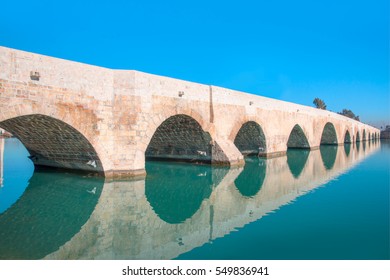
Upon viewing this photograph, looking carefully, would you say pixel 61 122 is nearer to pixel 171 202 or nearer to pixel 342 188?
pixel 171 202

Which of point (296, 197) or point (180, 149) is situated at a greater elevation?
point (180, 149)

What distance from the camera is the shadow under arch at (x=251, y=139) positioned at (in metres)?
18.7

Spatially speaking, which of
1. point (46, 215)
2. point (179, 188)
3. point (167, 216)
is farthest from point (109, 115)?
point (167, 216)

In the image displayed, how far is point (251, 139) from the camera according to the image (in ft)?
64.6

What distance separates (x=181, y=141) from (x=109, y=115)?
579 cm

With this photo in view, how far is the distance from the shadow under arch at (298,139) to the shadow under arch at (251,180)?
10883 millimetres

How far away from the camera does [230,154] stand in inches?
581

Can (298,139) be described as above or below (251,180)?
above

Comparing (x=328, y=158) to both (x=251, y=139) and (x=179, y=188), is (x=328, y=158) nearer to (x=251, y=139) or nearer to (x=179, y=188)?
(x=251, y=139)

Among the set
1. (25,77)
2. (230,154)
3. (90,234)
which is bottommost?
(90,234)

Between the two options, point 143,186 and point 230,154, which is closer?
point 143,186

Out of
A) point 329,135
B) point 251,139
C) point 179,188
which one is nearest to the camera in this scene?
point 179,188
